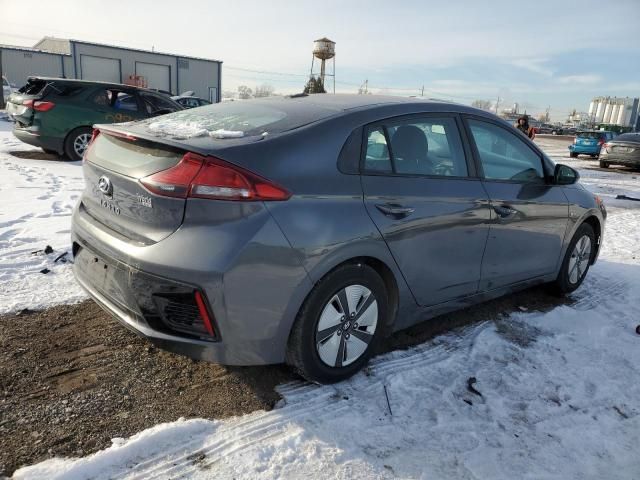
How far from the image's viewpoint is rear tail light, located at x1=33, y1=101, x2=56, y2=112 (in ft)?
30.2

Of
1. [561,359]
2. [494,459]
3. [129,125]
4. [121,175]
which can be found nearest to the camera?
[494,459]

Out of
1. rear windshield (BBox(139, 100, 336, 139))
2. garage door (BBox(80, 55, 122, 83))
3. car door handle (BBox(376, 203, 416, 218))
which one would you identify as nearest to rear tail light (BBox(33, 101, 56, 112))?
rear windshield (BBox(139, 100, 336, 139))

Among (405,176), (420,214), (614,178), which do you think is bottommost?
(614,178)

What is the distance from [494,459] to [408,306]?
101 cm

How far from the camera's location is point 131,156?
2.72 meters

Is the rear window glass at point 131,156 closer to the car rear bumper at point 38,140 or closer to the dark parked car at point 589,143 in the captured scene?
the car rear bumper at point 38,140

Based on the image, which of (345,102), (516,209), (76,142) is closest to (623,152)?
(516,209)

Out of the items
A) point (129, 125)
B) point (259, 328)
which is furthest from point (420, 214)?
point (129, 125)

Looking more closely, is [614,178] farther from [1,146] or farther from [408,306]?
[1,146]

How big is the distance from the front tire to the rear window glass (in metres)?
0.98

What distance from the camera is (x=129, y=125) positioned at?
312 cm

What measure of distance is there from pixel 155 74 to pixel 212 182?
3701cm

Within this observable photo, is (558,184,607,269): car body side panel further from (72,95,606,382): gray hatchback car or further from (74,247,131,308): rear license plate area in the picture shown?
(74,247,131,308): rear license plate area

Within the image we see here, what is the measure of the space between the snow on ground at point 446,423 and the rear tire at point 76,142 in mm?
6350
